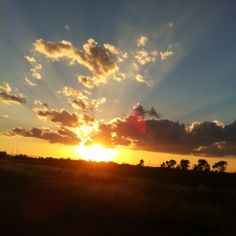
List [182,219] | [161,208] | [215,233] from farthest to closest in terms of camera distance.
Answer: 1. [161,208]
2. [182,219]
3. [215,233]

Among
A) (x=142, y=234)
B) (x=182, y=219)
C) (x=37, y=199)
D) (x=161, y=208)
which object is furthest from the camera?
(x=37, y=199)

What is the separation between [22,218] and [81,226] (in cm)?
247

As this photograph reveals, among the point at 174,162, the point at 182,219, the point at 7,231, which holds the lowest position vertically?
the point at 7,231

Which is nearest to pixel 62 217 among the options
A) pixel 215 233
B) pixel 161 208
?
pixel 161 208

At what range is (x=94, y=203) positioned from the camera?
18.5 meters

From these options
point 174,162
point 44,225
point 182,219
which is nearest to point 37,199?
point 44,225

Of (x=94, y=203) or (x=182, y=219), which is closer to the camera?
(x=182, y=219)

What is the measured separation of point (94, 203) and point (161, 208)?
3770 millimetres

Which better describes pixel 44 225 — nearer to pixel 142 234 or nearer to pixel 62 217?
pixel 62 217

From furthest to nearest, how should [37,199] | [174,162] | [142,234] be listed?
[174,162] < [37,199] < [142,234]

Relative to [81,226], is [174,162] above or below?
above

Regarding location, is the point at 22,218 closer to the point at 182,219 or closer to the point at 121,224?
the point at 121,224

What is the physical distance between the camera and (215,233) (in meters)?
14.0

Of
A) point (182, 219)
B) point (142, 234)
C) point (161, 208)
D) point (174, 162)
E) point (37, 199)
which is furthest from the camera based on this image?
point (174, 162)
